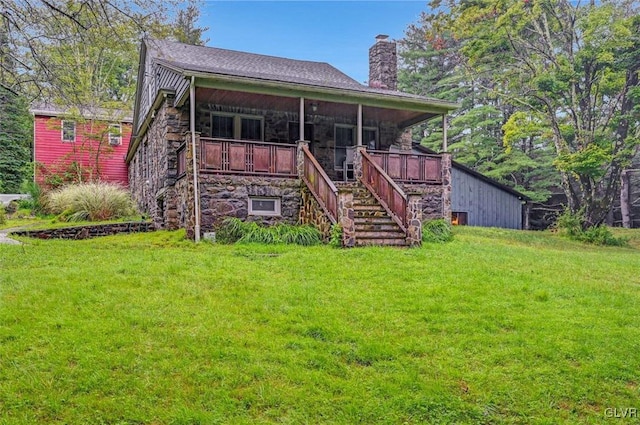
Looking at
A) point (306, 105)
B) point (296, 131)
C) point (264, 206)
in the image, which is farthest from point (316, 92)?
point (264, 206)

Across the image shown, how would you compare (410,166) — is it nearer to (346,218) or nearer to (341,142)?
(341,142)

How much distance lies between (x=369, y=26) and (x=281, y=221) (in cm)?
1035

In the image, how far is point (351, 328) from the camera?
17.3 ft

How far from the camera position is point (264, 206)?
40.8ft

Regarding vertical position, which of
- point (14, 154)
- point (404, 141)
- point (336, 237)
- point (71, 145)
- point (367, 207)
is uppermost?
point (14, 154)

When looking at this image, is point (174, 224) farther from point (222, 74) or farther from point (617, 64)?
point (617, 64)

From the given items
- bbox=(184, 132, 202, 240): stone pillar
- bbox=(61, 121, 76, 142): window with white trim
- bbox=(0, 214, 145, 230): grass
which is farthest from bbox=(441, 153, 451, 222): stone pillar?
bbox=(61, 121, 76, 142): window with white trim

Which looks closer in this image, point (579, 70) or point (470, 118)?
point (579, 70)

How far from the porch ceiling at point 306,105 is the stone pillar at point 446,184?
158 centimetres

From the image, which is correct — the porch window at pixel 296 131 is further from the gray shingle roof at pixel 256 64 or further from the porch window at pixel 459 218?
the porch window at pixel 459 218

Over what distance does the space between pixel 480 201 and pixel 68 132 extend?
20578mm

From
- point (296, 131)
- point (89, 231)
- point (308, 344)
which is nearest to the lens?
point (308, 344)

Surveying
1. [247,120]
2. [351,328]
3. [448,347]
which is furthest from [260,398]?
[247,120]

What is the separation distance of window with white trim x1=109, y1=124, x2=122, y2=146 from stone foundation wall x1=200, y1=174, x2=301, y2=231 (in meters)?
15.3
